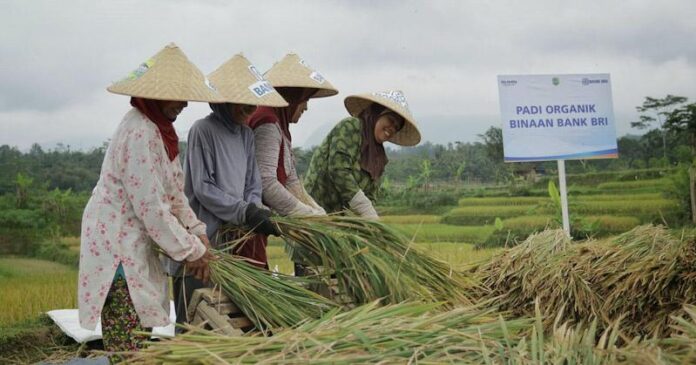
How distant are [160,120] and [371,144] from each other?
122 centimetres

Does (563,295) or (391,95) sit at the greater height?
(391,95)

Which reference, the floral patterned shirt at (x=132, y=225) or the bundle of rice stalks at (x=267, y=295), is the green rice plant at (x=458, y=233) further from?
the floral patterned shirt at (x=132, y=225)

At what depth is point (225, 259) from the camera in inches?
107

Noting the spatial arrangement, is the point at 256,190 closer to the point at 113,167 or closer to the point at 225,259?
the point at 225,259

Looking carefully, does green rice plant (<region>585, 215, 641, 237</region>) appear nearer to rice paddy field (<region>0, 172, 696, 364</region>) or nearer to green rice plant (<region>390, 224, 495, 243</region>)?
green rice plant (<region>390, 224, 495, 243</region>)

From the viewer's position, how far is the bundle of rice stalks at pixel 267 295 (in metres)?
2.52

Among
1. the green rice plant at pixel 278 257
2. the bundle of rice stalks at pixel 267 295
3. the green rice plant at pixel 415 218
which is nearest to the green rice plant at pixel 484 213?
the green rice plant at pixel 415 218

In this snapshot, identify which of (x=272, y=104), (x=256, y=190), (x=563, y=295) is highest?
(x=272, y=104)

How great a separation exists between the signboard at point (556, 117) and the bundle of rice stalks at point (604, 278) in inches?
126

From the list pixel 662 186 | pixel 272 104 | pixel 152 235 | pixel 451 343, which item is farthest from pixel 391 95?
pixel 662 186

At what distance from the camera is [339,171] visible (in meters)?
3.45

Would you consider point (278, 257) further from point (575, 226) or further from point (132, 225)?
point (132, 225)

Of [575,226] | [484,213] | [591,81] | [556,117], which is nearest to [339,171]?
[556,117]

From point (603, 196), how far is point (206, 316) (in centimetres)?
929
